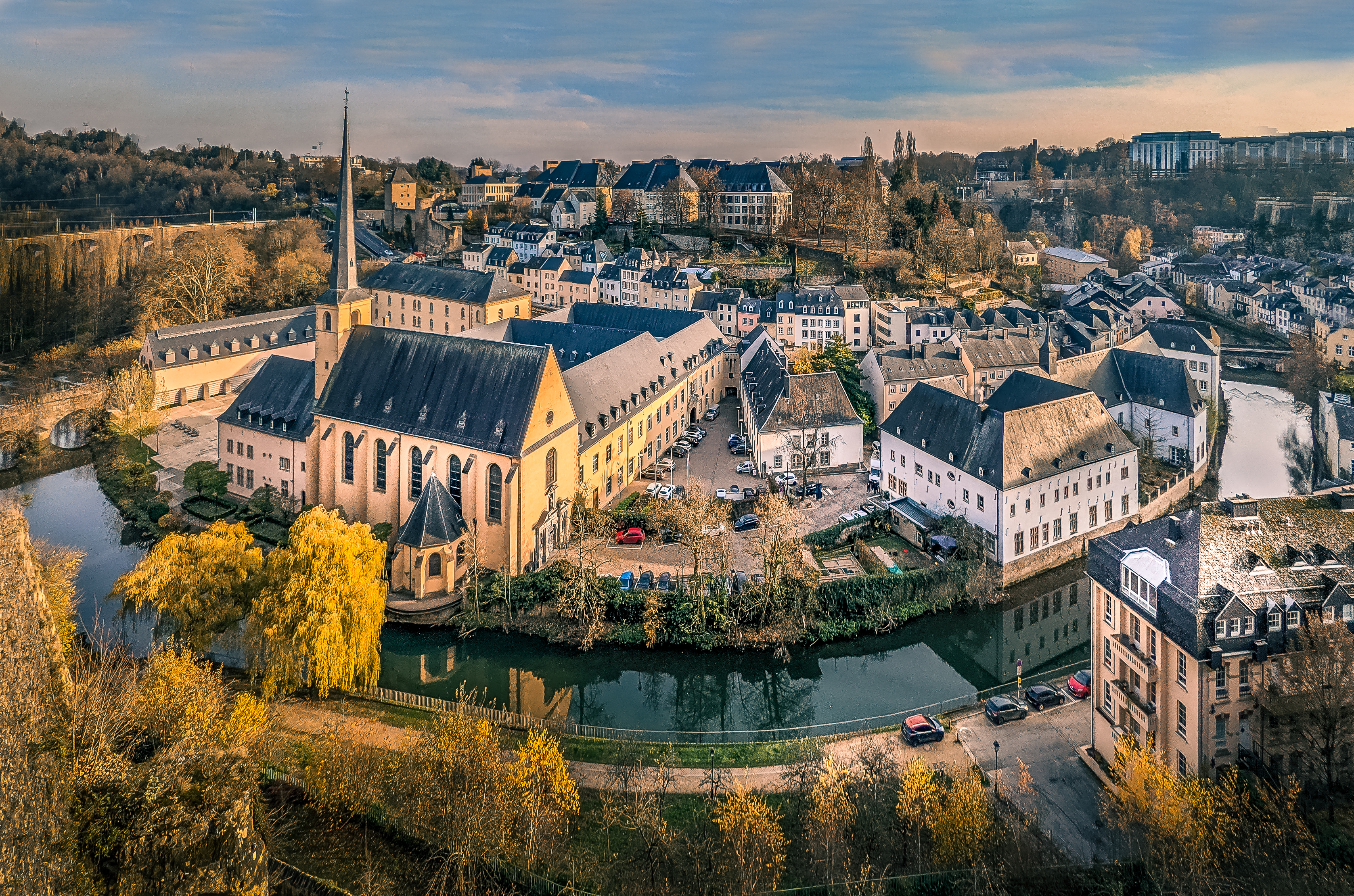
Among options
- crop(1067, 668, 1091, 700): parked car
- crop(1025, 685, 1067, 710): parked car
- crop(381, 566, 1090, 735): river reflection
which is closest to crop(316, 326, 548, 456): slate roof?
crop(381, 566, 1090, 735): river reflection

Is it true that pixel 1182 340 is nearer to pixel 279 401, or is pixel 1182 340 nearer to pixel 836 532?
pixel 836 532

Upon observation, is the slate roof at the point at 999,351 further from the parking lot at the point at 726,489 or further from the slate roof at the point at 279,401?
the slate roof at the point at 279,401

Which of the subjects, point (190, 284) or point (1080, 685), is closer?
point (1080, 685)

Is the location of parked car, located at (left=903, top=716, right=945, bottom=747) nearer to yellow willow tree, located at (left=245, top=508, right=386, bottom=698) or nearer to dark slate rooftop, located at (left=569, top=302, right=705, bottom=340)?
yellow willow tree, located at (left=245, top=508, right=386, bottom=698)

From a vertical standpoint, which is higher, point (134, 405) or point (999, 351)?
point (999, 351)

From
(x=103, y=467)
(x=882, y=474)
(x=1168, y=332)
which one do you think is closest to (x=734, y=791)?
(x=882, y=474)

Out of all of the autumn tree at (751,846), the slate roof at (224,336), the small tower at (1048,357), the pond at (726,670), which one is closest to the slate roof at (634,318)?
the slate roof at (224,336)

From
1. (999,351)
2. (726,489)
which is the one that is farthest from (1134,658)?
(999,351)

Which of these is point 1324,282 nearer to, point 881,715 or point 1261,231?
point 1261,231
